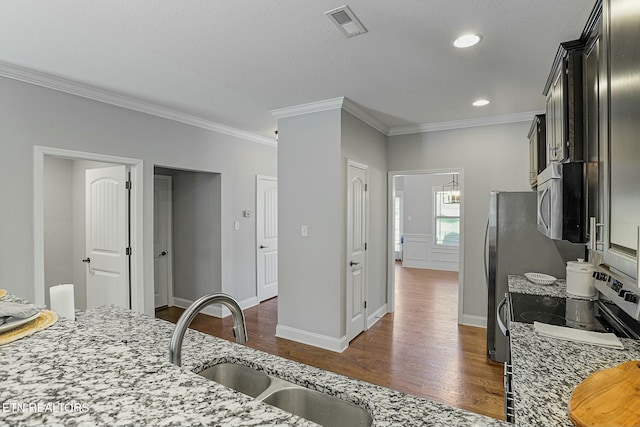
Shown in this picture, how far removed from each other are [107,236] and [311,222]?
7.62 ft

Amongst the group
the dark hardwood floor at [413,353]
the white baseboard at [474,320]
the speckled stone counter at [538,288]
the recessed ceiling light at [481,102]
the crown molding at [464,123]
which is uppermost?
the recessed ceiling light at [481,102]

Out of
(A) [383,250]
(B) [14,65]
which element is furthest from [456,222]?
(B) [14,65]

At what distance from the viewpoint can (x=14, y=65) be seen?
2.61m

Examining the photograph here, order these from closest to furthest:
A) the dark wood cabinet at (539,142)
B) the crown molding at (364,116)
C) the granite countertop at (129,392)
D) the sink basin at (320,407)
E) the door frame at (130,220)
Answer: the granite countertop at (129,392) < the sink basin at (320,407) < the door frame at (130,220) < the dark wood cabinet at (539,142) < the crown molding at (364,116)

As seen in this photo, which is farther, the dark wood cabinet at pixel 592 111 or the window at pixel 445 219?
the window at pixel 445 219

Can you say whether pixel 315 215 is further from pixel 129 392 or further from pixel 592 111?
pixel 129 392

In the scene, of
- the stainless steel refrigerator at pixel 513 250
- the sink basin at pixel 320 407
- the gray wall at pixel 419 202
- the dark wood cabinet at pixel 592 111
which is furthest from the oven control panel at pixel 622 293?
the gray wall at pixel 419 202

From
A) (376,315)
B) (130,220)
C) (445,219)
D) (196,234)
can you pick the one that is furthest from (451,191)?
(130,220)

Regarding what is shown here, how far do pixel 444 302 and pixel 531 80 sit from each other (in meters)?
3.59

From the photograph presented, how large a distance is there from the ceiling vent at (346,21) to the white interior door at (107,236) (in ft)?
9.14

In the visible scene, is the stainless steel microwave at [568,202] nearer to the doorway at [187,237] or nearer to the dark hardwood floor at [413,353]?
the dark hardwood floor at [413,353]

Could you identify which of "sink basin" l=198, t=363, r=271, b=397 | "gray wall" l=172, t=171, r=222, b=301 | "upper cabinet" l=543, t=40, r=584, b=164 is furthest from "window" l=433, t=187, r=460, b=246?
"sink basin" l=198, t=363, r=271, b=397

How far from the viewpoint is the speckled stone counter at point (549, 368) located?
1067 mm

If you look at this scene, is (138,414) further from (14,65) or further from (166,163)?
(166,163)
